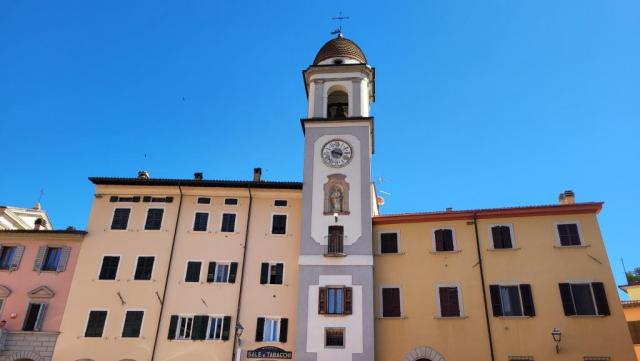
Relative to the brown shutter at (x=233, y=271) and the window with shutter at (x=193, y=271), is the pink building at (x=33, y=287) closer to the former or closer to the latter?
the window with shutter at (x=193, y=271)

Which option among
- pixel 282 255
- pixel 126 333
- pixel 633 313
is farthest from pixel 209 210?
pixel 633 313

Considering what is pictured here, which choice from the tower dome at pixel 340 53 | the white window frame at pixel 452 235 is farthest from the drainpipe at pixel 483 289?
the tower dome at pixel 340 53

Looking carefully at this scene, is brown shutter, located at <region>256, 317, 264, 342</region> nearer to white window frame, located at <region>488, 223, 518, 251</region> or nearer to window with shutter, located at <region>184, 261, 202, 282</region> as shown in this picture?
window with shutter, located at <region>184, 261, 202, 282</region>

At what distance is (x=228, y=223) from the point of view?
104 feet

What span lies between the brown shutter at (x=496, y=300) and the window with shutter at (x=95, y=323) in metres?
23.1

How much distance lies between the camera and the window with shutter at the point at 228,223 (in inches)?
1237

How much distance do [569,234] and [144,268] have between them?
26.1m

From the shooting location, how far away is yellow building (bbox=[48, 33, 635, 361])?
26.4 meters

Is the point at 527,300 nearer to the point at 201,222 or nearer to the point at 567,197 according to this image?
the point at 567,197

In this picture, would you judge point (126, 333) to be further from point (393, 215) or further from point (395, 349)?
point (393, 215)

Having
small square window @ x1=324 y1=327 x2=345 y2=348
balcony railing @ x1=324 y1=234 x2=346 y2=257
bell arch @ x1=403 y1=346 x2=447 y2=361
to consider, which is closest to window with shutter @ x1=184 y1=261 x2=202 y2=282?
balcony railing @ x1=324 y1=234 x2=346 y2=257

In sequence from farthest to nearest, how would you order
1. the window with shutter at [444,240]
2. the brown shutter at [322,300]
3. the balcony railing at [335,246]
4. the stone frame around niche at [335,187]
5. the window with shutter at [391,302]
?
the stone frame around niche at [335,187] → the window with shutter at [444,240] → the balcony railing at [335,246] → the window with shutter at [391,302] → the brown shutter at [322,300]

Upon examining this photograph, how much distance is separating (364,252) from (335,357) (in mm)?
6281

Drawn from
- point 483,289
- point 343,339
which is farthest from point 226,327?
point 483,289
